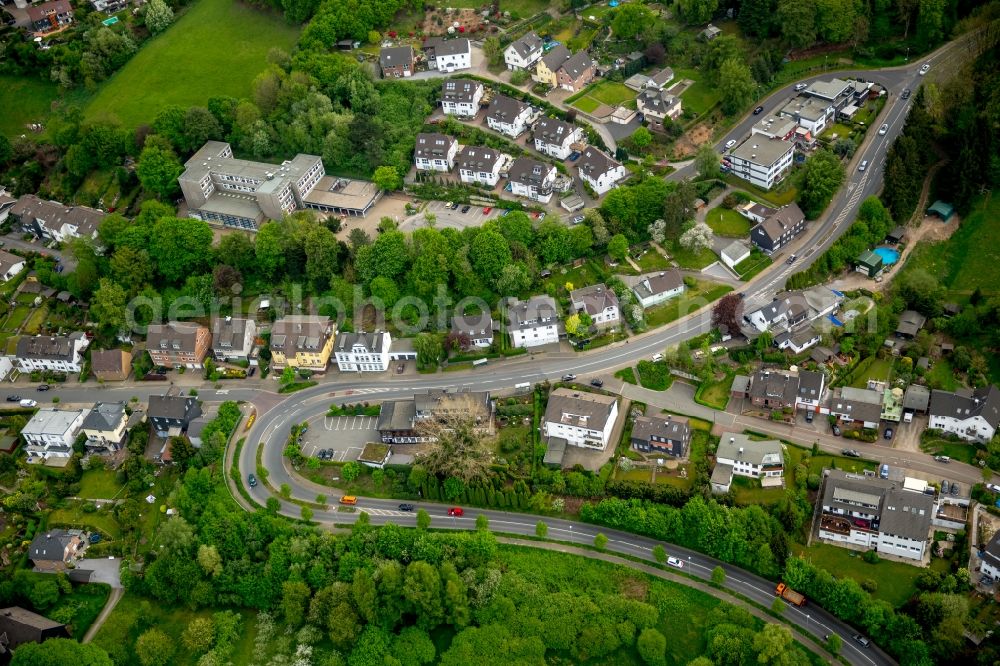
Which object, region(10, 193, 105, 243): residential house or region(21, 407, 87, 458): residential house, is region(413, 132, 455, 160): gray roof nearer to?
region(10, 193, 105, 243): residential house

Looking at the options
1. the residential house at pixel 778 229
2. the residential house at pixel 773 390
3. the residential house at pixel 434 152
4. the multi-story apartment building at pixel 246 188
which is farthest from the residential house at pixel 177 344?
the residential house at pixel 778 229

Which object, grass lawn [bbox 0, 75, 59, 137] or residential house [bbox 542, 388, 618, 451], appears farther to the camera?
grass lawn [bbox 0, 75, 59, 137]

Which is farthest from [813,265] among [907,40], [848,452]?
[907,40]

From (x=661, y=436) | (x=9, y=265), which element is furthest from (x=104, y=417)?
(x=661, y=436)

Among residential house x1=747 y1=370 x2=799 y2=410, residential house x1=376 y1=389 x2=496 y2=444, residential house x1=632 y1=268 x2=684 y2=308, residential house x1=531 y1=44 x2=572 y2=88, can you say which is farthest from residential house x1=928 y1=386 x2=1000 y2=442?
residential house x1=531 y1=44 x2=572 y2=88

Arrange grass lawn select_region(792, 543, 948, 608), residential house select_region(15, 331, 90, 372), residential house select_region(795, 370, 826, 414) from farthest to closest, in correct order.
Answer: residential house select_region(15, 331, 90, 372) → residential house select_region(795, 370, 826, 414) → grass lawn select_region(792, 543, 948, 608)

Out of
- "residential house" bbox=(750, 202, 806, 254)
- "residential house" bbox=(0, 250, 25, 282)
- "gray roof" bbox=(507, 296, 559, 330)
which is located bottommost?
"residential house" bbox=(0, 250, 25, 282)
